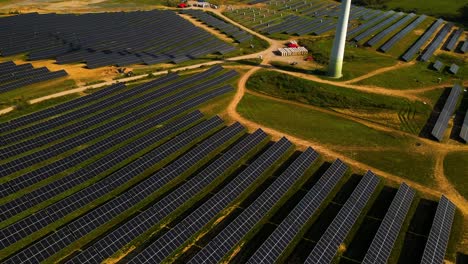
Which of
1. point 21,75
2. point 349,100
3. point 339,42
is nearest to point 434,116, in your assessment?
point 349,100

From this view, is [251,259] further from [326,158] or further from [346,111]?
[346,111]

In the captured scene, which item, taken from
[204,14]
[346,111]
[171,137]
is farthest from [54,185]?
[204,14]

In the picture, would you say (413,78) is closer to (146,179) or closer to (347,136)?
(347,136)

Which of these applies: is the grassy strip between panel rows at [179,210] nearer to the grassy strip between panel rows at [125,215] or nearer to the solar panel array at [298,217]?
the grassy strip between panel rows at [125,215]

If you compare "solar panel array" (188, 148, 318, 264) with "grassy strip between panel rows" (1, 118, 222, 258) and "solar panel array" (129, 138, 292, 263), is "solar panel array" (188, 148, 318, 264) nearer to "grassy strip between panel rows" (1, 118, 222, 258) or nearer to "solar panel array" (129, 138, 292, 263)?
"solar panel array" (129, 138, 292, 263)

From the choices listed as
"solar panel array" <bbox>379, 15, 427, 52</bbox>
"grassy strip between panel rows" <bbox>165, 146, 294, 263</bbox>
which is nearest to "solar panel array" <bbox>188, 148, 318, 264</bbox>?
"grassy strip between panel rows" <bbox>165, 146, 294, 263</bbox>
